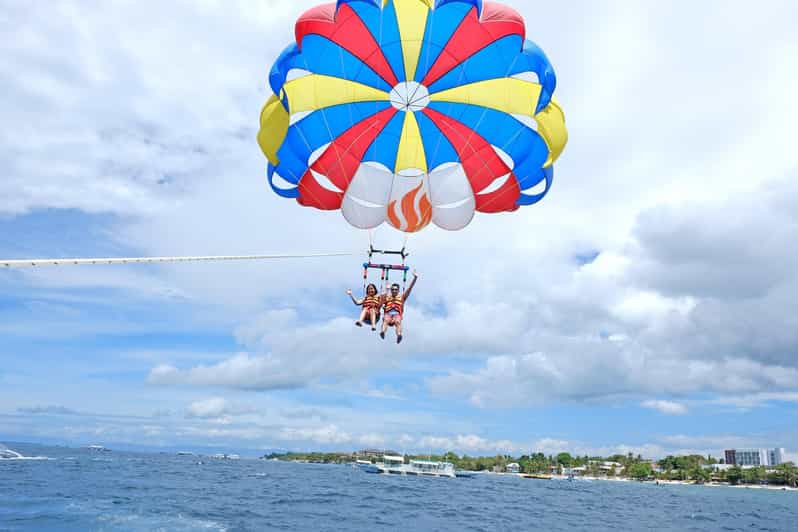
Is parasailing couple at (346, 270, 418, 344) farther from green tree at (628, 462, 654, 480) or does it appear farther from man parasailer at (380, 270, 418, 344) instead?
green tree at (628, 462, 654, 480)

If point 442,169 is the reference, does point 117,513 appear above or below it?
below

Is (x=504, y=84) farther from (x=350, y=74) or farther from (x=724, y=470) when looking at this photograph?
(x=724, y=470)

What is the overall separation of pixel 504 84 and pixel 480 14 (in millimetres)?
1580

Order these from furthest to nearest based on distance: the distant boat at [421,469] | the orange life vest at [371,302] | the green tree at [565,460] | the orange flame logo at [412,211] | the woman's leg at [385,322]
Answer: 1. the green tree at [565,460]
2. the distant boat at [421,469]
3. the orange flame logo at [412,211]
4. the orange life vest at [371,302]
5. the woman's leg at [385,322]

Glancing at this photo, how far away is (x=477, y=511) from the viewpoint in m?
35.0

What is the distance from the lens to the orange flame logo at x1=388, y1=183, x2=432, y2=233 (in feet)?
43.2

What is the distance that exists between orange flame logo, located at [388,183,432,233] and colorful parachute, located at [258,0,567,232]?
22 mm

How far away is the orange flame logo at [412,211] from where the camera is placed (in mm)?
13172

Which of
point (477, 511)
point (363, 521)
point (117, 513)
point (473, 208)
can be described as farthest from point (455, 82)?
point (477, 511)

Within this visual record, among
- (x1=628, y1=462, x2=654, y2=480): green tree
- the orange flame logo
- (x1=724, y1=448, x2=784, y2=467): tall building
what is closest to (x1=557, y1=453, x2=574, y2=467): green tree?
(x1=628, y1=462, x2=654, y2=480): green tree

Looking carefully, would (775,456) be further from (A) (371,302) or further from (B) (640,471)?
(A) (371,302)

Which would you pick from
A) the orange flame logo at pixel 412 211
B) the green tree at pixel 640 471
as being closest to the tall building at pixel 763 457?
the green tree at pixel 640 471

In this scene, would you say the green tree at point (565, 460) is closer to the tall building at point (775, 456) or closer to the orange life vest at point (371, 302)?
the tall building at point (775, 456)

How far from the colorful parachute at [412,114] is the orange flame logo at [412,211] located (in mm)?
22
